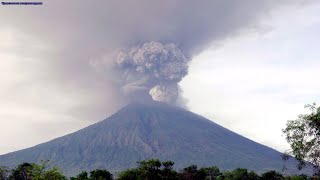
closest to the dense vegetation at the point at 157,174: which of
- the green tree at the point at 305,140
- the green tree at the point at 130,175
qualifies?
the green tree at the point at 130,175

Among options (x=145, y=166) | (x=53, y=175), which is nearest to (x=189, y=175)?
(x=145, y=166)

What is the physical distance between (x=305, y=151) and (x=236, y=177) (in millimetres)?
77629

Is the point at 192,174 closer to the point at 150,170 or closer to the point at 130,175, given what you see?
the point at 150,170

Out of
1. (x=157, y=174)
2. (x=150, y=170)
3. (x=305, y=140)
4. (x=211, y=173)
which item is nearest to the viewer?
(x=305, y=140)

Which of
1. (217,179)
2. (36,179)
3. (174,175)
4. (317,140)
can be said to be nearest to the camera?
(317,140)

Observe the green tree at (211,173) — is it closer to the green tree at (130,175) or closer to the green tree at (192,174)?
the green tree at (192,174)

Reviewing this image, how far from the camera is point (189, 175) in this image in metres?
111

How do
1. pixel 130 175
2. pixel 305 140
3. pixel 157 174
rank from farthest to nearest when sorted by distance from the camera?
pixel 130 175 < pixel 157 174 < pixel 305 140

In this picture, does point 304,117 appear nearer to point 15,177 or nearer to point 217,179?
point 217,179

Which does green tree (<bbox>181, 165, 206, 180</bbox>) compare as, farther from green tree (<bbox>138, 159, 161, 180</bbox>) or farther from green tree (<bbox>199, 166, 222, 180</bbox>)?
green tree (<bbox>138, 159, 161, 180</bbox>)

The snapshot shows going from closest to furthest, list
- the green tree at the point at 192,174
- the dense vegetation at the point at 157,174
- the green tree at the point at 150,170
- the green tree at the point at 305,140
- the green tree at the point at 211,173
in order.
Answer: the green tree at the point at 305,140, the green tree at the point at 150,170, the dense vegetation at the point at 157,174, the green tree at the point at 192,174, the green tree at the point at 211,173

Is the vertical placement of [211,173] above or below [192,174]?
above

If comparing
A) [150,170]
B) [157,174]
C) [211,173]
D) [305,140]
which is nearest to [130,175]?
[150,170]

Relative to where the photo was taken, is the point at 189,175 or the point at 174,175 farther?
the point at 189,175
